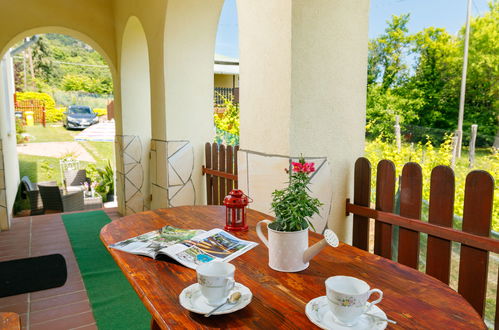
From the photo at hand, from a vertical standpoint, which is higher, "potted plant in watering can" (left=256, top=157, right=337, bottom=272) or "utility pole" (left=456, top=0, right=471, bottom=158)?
"utility pole" (left=456, top=0, right=471, bottom=158)

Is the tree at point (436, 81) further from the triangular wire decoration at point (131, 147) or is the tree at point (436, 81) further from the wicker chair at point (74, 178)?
the wicker chair at point (74, 178)

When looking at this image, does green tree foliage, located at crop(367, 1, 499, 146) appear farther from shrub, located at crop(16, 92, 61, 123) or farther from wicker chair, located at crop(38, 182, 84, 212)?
shrub, located at crop(16, 92, 61, 123)

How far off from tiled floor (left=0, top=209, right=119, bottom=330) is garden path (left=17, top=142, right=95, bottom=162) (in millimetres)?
10062

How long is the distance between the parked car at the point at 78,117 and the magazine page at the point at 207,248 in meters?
16.9

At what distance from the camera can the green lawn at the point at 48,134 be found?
49.5ft

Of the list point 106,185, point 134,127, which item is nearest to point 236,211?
point 134,127

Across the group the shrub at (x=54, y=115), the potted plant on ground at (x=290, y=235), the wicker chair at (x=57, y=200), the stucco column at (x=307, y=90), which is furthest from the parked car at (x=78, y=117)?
the potted plant on ground at (x=290, y=235)

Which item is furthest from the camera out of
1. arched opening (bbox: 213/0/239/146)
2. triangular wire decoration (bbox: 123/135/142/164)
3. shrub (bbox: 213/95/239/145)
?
shrub (bbox: 213/95/239/145)

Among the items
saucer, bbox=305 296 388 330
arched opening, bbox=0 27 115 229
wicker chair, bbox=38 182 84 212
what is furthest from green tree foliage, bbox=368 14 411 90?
arched opening, bbox=0 27 115 229

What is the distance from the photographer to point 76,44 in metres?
22.3

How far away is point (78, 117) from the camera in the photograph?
1658 centimetres

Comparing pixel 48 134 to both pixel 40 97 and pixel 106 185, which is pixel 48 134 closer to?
pixel 40 97

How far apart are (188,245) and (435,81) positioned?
14.8ft

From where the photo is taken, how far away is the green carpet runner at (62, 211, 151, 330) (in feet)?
7.77
